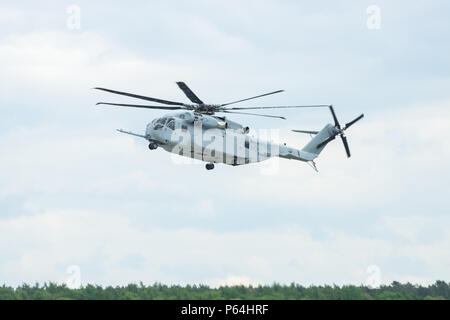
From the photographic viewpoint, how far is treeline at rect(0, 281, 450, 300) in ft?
192

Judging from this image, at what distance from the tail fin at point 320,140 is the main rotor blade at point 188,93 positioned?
1685 centimetres

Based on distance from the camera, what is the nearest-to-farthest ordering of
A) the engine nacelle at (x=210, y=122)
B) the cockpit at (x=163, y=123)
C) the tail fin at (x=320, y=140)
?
1. the cockpit at (x=163, y=123)
2. the engine nacelle at (x=210, y=122)
3. the tail fin at (x=320, y=140)

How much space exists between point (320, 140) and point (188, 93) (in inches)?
771

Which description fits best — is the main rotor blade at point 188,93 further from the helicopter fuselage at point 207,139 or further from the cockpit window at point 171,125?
the cockpit window at point 171,125

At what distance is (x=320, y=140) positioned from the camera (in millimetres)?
73812

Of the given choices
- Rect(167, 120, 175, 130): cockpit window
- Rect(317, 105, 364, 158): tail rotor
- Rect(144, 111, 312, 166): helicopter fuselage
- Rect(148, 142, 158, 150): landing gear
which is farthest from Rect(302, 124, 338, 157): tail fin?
Rect(148, 142, 158, 150): landing gear

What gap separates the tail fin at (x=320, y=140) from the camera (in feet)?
241

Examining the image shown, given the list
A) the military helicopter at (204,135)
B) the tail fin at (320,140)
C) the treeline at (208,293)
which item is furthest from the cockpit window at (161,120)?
the tail fin at (320,140)

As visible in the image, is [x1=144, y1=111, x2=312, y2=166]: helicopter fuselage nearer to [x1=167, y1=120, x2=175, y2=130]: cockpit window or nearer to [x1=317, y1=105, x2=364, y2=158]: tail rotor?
[x1=167, y1=120, x2=175, y2=130]: cockpit window

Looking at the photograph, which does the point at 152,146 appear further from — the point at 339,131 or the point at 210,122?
the point at 339,131

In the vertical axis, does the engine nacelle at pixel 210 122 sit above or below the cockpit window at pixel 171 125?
above
